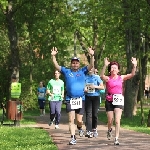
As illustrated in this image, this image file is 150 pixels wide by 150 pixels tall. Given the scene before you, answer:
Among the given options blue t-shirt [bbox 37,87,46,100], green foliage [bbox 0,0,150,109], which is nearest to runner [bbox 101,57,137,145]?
green foliage [bbox 0,0,150,109]

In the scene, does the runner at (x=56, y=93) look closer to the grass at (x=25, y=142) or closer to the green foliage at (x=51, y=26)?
the grass at (x=25, y=142)

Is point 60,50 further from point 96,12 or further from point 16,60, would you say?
point 16,60

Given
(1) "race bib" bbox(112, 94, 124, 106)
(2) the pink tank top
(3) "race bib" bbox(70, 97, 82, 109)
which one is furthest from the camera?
(2) the pink tank top

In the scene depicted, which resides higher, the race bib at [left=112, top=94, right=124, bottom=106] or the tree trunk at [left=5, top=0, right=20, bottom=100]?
the tree trunk at [left=5, top=0, right=20, bottom=100]

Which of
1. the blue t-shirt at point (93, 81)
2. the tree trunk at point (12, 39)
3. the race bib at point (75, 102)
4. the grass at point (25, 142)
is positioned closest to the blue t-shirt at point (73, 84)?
the race bib at point (75, 102)

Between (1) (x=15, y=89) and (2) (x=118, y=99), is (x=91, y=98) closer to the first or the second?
(2) (x=118, y=99)

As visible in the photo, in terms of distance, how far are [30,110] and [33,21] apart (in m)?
5.96

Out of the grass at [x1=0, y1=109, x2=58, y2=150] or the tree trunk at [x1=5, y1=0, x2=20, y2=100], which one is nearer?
the grass at [x1=0, y1=109, x2=58, y2=150]

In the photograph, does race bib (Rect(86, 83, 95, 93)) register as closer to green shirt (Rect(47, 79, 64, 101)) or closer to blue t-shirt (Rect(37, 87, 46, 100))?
green shirt (Rect(47, 79, 64, 101))

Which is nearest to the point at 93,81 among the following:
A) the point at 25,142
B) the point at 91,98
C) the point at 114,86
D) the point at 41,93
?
the point at 91,98

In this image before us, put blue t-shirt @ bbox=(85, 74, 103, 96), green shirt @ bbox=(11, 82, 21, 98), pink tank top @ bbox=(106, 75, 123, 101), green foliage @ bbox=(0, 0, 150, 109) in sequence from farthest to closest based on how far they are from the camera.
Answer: green foliage @ bbox=(0, 0, 150, 109) → green shirt @ bbox=(11, 82, 21, 98) → blue t-shirt @ bbox=(85, 74, 103, 96) → pink tank top @ bbox=(106, 75, 123, 101)

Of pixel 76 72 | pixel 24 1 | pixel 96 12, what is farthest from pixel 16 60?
pixel 76 72

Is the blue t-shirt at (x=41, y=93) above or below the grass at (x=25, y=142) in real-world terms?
above

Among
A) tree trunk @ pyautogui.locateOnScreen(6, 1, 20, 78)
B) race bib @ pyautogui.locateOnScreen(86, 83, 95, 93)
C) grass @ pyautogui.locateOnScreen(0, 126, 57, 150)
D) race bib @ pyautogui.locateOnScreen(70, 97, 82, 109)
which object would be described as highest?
tree trunk @ pyautogui.locateOnScreen(6, 1, 20, 78)
